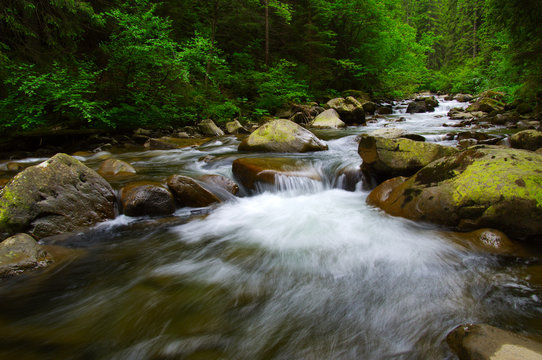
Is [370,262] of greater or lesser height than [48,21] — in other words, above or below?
below

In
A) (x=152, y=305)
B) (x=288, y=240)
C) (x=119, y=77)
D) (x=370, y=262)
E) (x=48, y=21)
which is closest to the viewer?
(x=152, y=305)

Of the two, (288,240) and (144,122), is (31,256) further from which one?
(144,122)

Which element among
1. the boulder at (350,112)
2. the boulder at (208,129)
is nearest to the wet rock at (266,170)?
the boulder at (208,129)

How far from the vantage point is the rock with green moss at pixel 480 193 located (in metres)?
2.74

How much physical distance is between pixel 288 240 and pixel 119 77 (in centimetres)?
810

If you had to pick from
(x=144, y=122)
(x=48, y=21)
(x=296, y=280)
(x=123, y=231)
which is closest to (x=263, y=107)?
(x=144, y=122)

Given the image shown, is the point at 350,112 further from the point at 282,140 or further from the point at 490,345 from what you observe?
the point at 490,345

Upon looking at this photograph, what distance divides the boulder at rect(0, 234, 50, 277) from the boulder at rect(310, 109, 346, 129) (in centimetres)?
1165

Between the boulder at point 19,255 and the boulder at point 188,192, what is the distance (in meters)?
1.79

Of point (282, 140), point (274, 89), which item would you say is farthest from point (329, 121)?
point (282, 140)

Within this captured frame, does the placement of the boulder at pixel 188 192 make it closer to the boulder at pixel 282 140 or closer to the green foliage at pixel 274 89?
the boulder at pixel 282 140

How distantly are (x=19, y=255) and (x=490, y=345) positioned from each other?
3771 millimetres

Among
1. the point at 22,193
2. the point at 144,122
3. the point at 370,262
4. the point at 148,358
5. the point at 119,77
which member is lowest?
A: the point at 370,262

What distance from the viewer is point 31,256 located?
262 centimetres
